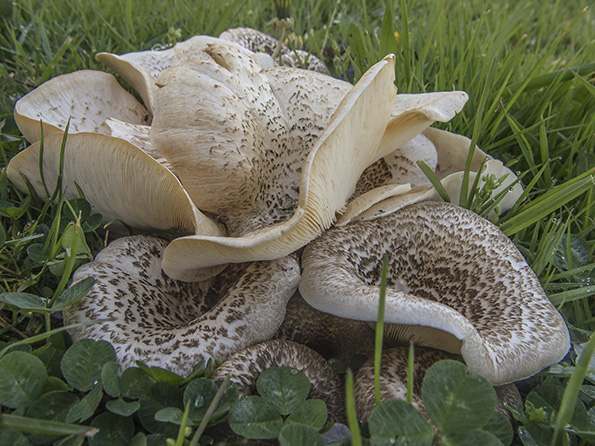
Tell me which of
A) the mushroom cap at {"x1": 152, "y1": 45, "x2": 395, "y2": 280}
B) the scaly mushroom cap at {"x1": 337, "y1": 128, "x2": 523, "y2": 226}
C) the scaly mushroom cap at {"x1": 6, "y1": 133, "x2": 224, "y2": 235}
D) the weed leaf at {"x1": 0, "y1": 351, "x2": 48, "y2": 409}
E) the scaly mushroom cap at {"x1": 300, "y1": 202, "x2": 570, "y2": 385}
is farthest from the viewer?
the scaly mushroom cap at {"x1": 337, "y1": 128, "x2": 523, "y2": 226}

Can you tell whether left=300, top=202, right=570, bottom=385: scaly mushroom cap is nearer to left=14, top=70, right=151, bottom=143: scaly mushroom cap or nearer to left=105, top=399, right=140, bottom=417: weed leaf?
left=105, top=399, right=140, bottom=417: weed leaf

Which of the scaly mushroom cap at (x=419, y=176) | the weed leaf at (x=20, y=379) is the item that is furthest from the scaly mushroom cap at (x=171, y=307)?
the scaly mushroom cap at (x=419, y=176)

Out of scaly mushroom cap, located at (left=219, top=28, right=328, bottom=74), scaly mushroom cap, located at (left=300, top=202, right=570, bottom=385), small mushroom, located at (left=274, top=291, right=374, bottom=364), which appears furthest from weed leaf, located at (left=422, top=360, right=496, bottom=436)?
scaly mushroom cap, located at (left=219, top=28, right=328, bottom=74)

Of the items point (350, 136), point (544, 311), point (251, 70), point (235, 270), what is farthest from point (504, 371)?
point (251, 70)

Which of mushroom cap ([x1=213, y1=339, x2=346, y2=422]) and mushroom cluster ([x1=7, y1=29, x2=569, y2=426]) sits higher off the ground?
mushroom cluster ([x1=7, y1=29, x2=569, y2=426])

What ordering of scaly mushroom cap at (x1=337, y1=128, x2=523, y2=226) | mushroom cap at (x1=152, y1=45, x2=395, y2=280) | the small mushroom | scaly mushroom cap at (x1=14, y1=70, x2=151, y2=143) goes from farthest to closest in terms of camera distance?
scaly mushroom cap at (x1=14, y1=70, x2=151, y2=143)
scaly mushroom cap at (x1=337, y1=128, x2=523, y2=226)
the small mushroom
mushroom cap at (x1=152, y1=45, x2=395, y2=280)

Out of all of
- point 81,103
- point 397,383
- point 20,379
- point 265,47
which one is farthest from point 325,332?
point 265,47

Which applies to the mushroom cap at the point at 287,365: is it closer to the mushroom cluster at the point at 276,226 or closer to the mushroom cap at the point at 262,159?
the mushroom cluster at the point at 276,226

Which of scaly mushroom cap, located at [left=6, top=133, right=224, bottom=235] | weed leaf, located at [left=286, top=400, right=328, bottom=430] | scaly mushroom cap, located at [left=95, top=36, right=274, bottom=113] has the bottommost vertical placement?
weed leaf, located at [left=286, top=400, right=328, bottom=430]
